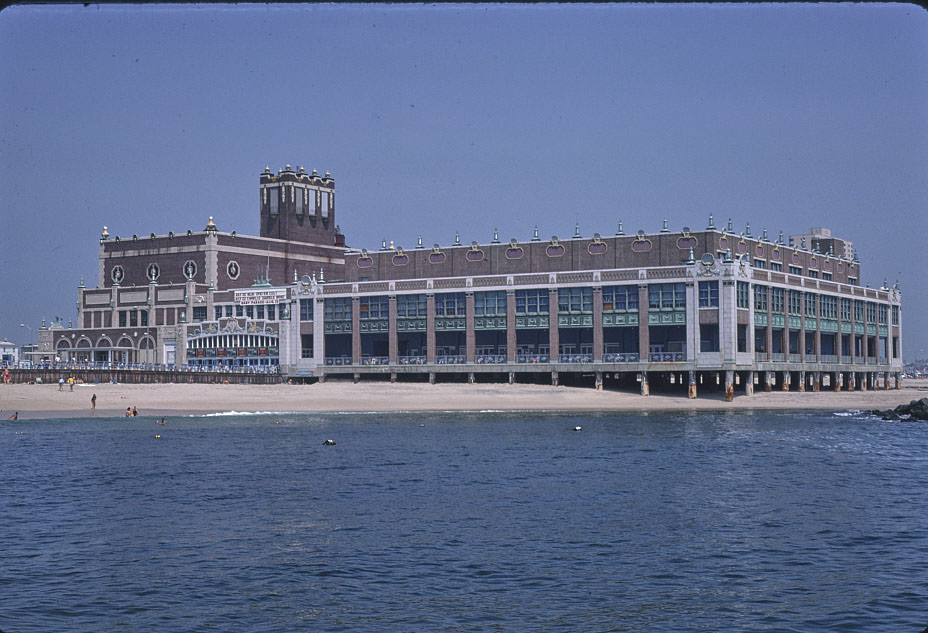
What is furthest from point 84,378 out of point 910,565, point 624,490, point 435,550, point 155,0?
point 155,0

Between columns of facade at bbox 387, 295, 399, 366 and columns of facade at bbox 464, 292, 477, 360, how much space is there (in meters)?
9.77

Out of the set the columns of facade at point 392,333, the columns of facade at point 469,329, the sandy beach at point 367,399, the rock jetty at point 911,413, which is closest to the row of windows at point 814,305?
the sandy beach at point 367,399

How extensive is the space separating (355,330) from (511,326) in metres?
22.9

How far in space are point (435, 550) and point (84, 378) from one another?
9695cm

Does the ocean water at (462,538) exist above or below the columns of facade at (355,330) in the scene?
below

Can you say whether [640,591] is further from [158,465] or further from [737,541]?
[158,465]

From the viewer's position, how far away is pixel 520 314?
135 metres

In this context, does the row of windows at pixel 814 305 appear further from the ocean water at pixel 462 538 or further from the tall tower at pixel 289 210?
the tall tower at pixel 289 210

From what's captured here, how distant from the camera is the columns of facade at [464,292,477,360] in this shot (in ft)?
449

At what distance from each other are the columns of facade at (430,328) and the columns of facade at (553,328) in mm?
16003

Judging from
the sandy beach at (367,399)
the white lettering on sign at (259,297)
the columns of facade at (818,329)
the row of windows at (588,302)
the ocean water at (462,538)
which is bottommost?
the ocean water at (462,538)

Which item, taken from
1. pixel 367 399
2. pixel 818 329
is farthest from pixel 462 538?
pixel 818 329

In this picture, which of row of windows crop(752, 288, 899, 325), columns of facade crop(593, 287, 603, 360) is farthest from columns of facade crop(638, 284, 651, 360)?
row of windows crop(752, 288, 899, 325)

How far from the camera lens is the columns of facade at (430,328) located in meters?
139
